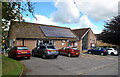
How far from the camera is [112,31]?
27.3m

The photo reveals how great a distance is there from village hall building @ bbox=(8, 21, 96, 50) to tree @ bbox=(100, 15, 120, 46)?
4.24 metres

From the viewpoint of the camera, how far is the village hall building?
21.3 metres

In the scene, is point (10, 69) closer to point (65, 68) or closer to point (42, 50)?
point (65, 68)

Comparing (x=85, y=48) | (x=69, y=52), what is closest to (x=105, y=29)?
(x=85, y=48)

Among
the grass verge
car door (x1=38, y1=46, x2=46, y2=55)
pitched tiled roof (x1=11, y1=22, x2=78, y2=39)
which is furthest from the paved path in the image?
pitched tiled roof (x1=11, y1=22, x2=78, y2=39)

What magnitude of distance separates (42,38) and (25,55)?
30.0ft

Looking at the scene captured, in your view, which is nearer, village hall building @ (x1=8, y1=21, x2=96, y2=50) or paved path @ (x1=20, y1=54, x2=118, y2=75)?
paved path @ (x1=20, y1=54, x2=118, y2=75)

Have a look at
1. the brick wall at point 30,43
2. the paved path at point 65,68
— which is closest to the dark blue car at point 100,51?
the paved path at point 65,68

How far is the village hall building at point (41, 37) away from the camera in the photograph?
21344 mm

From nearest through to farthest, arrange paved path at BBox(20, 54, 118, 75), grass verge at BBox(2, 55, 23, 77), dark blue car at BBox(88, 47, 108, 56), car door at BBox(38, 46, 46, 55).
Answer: grass verge at BBox(2, 55, 23, 77) < paved path at BBox(20, 54, 118, 75) < car door at BBox(38, 46, 46, 55) < dark blue car at BBox(88, 47, 108, 56)

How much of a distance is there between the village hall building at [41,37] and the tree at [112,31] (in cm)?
424

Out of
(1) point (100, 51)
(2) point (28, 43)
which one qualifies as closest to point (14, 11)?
(2) point (28, 43)

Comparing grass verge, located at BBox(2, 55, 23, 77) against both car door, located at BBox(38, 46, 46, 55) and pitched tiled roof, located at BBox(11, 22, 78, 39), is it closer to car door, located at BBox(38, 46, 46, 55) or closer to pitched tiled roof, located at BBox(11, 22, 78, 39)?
car door, located at BBox(38, 46, 46, 55)

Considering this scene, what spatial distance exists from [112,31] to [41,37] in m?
15.1
